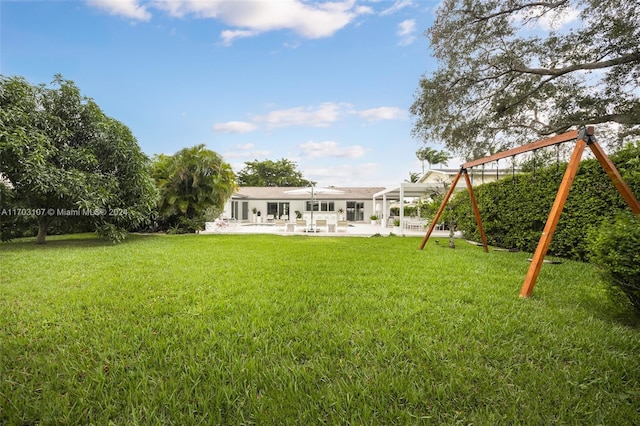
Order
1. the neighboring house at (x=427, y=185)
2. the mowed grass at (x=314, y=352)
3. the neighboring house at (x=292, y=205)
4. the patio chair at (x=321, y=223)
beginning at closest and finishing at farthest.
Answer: the mowed grass at (x=314, y=352) → the neighboring house at (x=427, y=185) → the patio chair at (x=321, y=223) → the neighboring house at (x=292, y=205)

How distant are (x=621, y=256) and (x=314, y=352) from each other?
3662 millimetres

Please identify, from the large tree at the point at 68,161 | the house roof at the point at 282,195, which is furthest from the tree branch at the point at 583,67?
the house roof at the point at 282,195

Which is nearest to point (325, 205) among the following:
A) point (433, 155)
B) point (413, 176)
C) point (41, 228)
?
point (41, 228)

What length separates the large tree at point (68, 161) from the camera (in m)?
9.09

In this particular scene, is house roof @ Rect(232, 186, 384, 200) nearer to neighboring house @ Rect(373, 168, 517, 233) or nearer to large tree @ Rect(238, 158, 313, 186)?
neighboring house @ Rect(373, 168, 517, 233)

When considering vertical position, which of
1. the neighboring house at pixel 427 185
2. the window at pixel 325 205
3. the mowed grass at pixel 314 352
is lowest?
the mowed grass at pixel 314 352

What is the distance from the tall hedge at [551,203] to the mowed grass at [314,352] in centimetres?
277

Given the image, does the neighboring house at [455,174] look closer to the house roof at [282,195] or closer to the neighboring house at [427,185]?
the neighboring house at [427,185]

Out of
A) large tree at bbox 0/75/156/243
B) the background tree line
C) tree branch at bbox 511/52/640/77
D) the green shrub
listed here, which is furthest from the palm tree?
the green shrub

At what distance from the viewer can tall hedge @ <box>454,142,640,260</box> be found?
7.09 meters

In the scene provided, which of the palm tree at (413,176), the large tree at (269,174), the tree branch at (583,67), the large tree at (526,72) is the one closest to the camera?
the tree branch at (583,67)

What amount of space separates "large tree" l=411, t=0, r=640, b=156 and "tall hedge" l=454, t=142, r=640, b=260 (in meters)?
2.79

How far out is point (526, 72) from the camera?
10.8 m

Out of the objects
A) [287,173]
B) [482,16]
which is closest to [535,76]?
[482,16]
